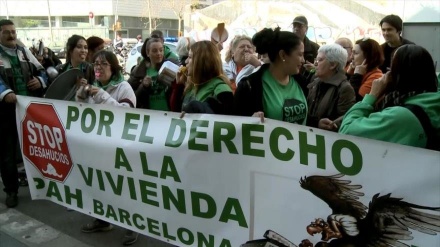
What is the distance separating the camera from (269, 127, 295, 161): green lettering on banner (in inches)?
84.0

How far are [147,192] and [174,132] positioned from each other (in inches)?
18.8

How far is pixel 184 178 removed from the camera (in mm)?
2525

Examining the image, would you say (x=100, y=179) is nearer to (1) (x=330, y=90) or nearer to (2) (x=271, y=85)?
(2) (x=271, y=85)

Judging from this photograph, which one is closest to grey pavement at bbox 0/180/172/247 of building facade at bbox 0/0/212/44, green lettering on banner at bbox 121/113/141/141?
green lettering on banner at bbox 121/113/141/141

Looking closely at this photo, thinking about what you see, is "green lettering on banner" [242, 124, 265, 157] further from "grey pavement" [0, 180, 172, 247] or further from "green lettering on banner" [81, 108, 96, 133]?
"grey pavement" [0, 180, 172, 247]

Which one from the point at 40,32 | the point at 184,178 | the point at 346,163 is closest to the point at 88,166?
the point at 184,178

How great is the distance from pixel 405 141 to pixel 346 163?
0.96 feet

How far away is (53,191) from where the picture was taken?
3.33 metres

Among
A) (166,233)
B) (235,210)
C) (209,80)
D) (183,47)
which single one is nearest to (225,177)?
(235,210)

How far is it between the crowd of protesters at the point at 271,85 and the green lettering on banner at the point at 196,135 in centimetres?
16

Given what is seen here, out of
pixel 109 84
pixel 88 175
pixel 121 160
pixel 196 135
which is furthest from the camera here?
pixel 109 84

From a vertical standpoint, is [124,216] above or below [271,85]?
below

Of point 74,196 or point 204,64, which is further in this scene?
point 74,196

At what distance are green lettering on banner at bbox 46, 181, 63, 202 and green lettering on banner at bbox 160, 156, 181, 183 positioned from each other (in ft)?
3.90
